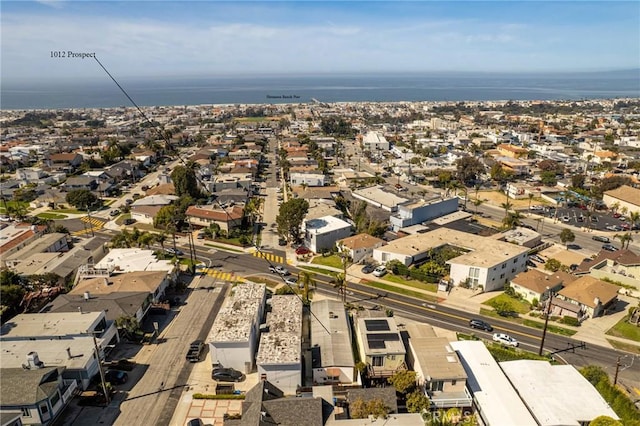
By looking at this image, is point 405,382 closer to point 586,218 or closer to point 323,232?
point 323,232

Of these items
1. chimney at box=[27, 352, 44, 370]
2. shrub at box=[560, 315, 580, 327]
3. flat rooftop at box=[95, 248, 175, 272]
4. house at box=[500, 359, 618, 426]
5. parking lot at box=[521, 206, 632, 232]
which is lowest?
shrub at box=[560, 315, 580, 327]

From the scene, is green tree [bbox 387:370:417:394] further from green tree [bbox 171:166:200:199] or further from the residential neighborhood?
green tree [bbox 171:166:200:199]

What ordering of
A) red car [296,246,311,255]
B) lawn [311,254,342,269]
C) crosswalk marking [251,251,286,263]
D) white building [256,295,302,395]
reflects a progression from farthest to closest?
red car [296,246,311,255] → crosswalk marking [251,251,286,263] → lawn [311,254,342,269] → white building [256,295,302,395]

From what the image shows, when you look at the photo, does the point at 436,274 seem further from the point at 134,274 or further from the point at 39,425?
the point at 39,425

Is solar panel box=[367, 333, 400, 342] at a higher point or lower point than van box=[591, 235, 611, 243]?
higher

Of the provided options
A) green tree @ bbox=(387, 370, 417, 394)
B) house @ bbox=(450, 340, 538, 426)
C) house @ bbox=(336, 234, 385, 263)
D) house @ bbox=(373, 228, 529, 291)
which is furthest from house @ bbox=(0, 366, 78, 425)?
house @ bbox=(373, 228, 529, 291)

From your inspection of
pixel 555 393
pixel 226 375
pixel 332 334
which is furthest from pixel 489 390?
pixel 226 375

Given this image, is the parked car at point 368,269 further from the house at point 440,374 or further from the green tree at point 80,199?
the green tree at point 80,199

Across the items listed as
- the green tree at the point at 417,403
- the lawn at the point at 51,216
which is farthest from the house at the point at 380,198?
the lawn at the point at 51,216
